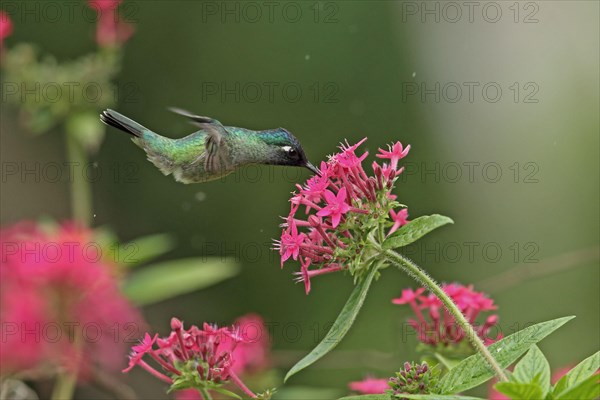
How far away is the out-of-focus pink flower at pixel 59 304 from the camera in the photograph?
2367mm

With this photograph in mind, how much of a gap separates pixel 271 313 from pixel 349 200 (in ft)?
14.8

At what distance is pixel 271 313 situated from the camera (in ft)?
19.3

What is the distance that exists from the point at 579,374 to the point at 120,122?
3.80ft

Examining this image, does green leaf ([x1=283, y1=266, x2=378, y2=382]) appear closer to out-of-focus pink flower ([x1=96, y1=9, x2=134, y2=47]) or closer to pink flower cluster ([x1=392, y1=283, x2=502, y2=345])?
pink flower cluster ([x1=392, y1=283, x2=502, y2=345])

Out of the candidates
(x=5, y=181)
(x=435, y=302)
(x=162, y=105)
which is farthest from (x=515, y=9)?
(x=435, y=302)

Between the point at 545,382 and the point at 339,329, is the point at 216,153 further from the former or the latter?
the point at 545,382

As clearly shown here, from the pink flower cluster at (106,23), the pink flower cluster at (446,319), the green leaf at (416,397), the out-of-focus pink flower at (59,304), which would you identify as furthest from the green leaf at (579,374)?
the pink flower cluster at (106,23)

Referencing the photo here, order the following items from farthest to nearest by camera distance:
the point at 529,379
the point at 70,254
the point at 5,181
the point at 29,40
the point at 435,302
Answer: the point at 29,40 < the point at 5,181 < the point at 70,254 < the point at 435,302 < the point at 529,379

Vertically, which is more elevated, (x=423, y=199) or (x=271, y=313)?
(x=423, y=199)

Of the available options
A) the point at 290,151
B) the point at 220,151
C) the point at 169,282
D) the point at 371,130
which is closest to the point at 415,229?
the point at 290,151

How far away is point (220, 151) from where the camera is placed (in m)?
1.96

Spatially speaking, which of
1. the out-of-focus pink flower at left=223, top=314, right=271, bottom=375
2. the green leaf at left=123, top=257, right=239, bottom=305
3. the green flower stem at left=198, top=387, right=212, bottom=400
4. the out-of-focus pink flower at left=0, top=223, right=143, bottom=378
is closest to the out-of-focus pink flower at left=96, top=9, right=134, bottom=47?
the out-of-focus pink flower at left=0, top=223, right=143, bottom=378

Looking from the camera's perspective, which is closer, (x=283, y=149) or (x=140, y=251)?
(x=283, y=149)

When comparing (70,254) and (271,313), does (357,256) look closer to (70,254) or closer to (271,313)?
(70,254)
